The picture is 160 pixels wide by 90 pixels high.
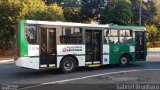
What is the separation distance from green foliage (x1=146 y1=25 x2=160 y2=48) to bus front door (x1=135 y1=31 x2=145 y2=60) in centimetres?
3149

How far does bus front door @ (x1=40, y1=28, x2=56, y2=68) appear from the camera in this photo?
54.9ft

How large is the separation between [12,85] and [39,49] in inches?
138

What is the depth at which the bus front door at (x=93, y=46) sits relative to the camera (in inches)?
737

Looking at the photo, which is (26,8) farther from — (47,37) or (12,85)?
(12,85)

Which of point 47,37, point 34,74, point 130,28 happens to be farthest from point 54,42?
point 130,28

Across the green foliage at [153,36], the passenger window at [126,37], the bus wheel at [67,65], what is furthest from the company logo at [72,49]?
the green foliage at [153,36]

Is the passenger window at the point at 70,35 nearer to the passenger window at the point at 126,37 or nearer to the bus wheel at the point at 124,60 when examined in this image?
the passenger window at the point at 126,37

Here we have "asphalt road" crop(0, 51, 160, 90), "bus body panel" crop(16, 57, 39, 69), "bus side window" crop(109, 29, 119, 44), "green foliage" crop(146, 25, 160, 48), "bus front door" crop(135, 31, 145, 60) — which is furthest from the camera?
"green foliage" crop(146, 25, 160, 48)

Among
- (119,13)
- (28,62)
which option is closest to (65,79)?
(28,62)

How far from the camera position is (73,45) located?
17.9m

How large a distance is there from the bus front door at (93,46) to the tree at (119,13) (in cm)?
2730

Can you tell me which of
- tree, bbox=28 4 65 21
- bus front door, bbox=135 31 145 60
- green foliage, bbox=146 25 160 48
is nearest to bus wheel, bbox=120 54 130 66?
bus front door, bbox=135 31 145 60

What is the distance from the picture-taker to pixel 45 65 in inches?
661

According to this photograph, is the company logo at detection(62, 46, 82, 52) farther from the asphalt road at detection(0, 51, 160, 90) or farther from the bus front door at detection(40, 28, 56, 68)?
the asphalt road at detection(0, 51, 160, 90)
